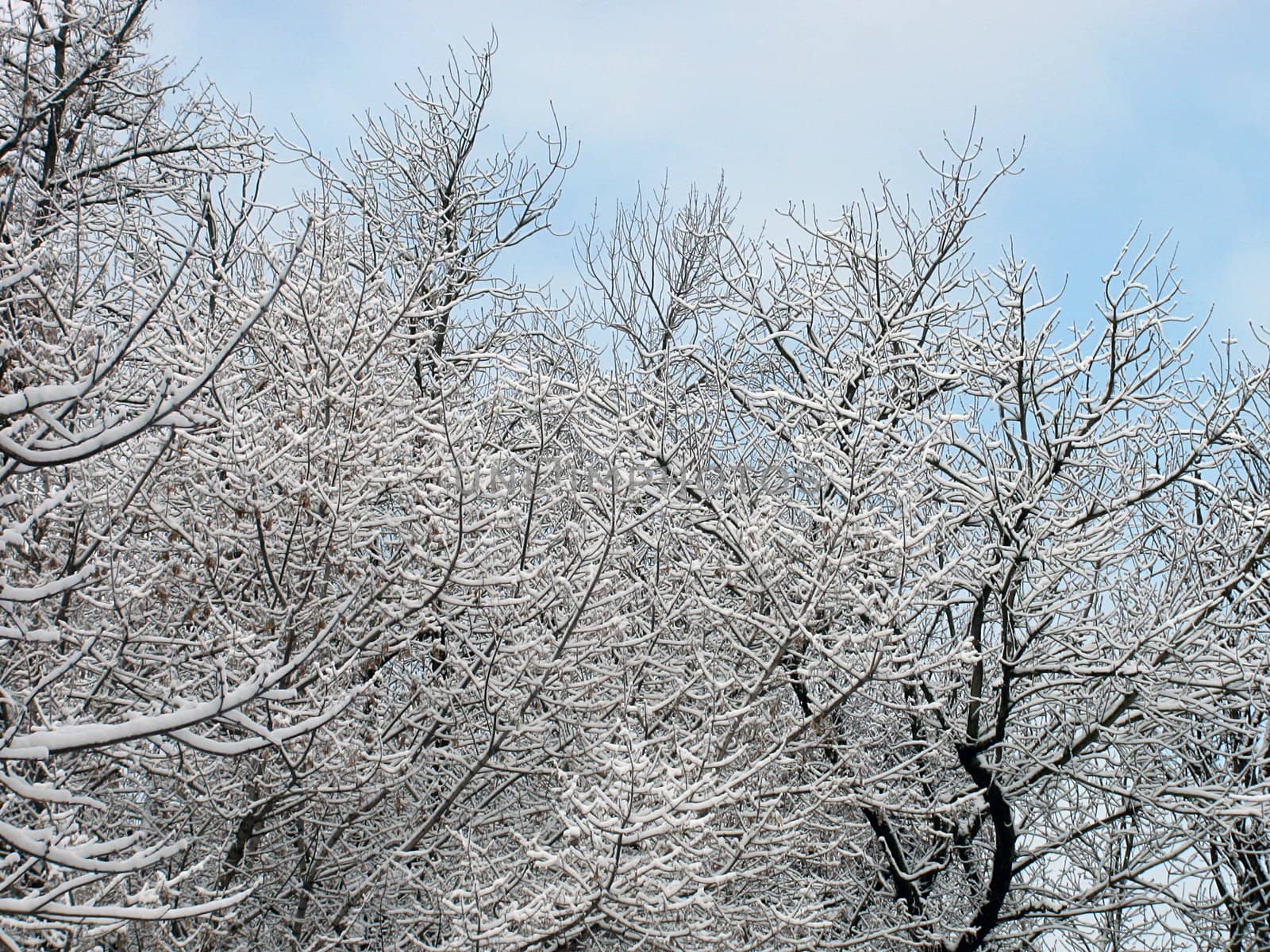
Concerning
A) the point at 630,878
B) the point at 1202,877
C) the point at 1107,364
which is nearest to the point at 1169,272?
the point at 1107,364

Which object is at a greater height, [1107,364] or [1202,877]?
[1107,364]

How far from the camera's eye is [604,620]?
6141 mm

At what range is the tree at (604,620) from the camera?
209 inches

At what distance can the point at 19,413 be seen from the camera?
280 centimetres

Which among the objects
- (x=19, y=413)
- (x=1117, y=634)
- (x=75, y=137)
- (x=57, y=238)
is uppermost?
(x=75, y=137)

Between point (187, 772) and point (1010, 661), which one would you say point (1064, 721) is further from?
point (187, 772)

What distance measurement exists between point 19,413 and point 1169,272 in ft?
25.2

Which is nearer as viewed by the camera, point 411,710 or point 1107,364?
point 411,710

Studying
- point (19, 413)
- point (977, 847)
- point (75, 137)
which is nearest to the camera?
point (19, 413)

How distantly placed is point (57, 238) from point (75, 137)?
229 cm

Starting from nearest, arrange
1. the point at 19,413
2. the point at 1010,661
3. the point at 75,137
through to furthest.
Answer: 1. the point at 19,413
2. the point at 1010,661
3. the point at 75,137

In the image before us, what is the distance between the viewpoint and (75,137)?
9.26 metres

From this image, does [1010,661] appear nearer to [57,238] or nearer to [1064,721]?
[1064,721]

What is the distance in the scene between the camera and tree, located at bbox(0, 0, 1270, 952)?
5.30 metres
